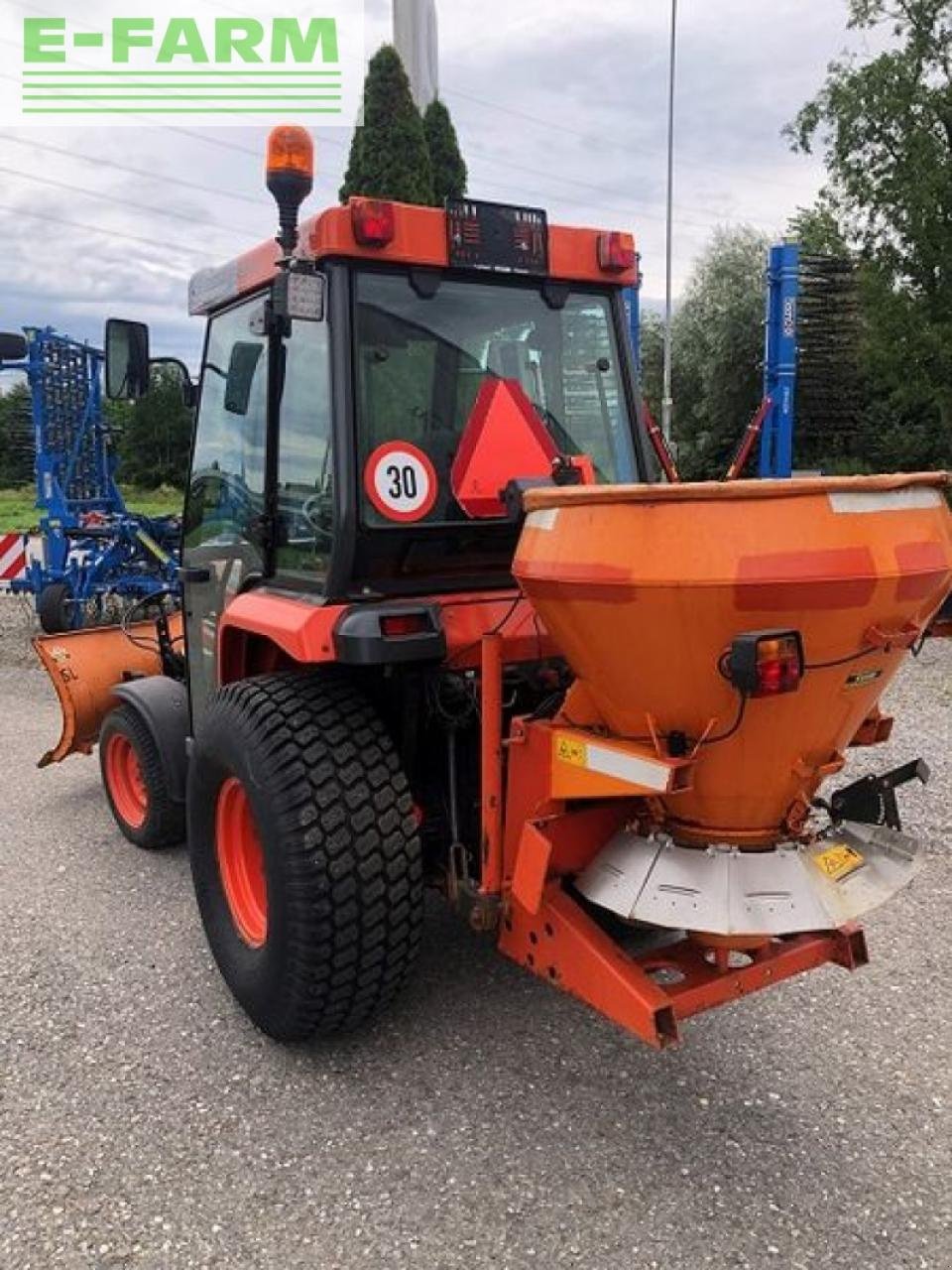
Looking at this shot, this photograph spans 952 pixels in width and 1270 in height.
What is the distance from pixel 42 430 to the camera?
381 inches

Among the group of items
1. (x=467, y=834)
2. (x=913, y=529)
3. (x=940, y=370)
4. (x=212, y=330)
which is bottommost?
(x=467, y=834)

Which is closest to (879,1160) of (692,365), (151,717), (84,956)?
(84,956)

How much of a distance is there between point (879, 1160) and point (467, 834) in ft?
4.20

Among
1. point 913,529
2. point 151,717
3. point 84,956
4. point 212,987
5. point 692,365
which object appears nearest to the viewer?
point 913,529

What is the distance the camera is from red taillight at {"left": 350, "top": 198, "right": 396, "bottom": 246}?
9.31ft

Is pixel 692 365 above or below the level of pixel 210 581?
above

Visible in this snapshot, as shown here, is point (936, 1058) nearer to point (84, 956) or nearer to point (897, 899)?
point (897, 899)

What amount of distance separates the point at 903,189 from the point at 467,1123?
1301 cm

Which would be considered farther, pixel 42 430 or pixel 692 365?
pixel 692 365

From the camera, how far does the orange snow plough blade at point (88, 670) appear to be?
16.0ft

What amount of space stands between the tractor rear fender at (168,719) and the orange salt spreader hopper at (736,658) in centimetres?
218

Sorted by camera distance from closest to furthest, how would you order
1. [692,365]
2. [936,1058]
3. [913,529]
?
[913,529] < [936,1058] < [692,365]

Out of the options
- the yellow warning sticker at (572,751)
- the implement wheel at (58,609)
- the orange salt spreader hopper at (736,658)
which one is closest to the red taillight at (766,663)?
the orange salt spreader hopper at (736,658)

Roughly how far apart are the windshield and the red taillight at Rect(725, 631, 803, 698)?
3.95 ft
